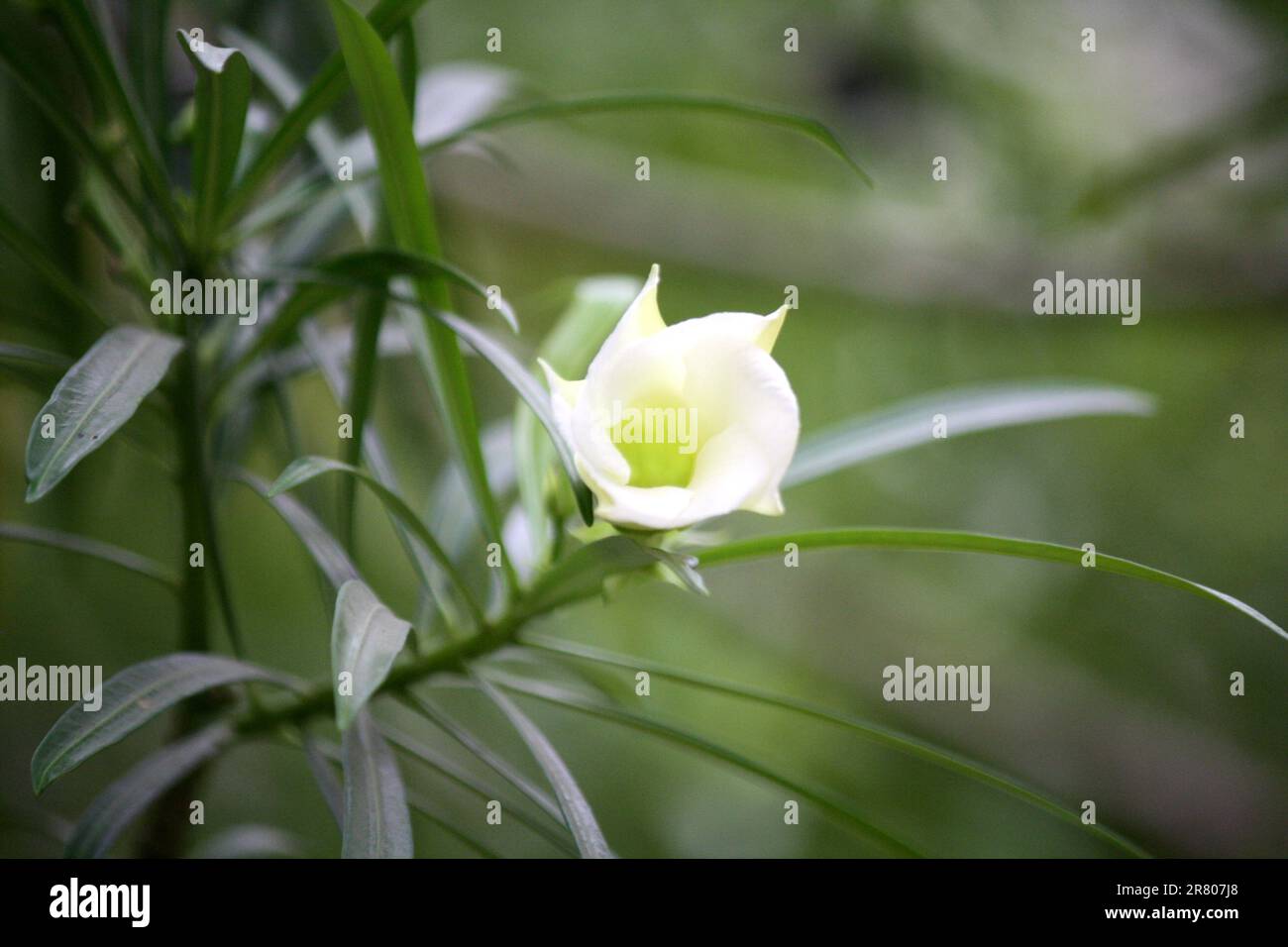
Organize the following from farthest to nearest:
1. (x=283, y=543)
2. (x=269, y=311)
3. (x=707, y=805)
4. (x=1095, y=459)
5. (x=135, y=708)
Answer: (x=707, y=805) < (x=1095, y=459) < (x=283, y=543) < (x=269, y=311) < (x=135, y=708)

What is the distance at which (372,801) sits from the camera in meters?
0.48

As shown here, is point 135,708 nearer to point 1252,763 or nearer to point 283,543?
point 283,543

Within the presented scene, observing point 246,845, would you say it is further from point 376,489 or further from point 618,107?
point 618,107

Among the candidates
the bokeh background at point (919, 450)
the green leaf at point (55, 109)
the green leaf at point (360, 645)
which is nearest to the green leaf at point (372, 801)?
the green leaf at point (360, 645)

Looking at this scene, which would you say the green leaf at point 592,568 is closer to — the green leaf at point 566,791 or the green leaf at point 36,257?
the green leaf at point 566,791

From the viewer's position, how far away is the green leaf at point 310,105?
0.53m

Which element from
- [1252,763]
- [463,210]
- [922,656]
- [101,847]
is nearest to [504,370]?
[101,847]

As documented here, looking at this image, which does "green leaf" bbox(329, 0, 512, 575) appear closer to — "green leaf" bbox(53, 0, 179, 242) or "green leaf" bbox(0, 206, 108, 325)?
"green leaf" bbox(53, 0, 179, 242)

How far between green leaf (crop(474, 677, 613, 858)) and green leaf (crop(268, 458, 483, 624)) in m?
0.07

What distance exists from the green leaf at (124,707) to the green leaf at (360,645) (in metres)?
0.11

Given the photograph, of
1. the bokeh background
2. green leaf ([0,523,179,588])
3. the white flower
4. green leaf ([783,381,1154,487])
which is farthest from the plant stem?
the bokeh background

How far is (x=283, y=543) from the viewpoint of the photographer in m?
1.68

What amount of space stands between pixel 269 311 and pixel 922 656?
1350mm
